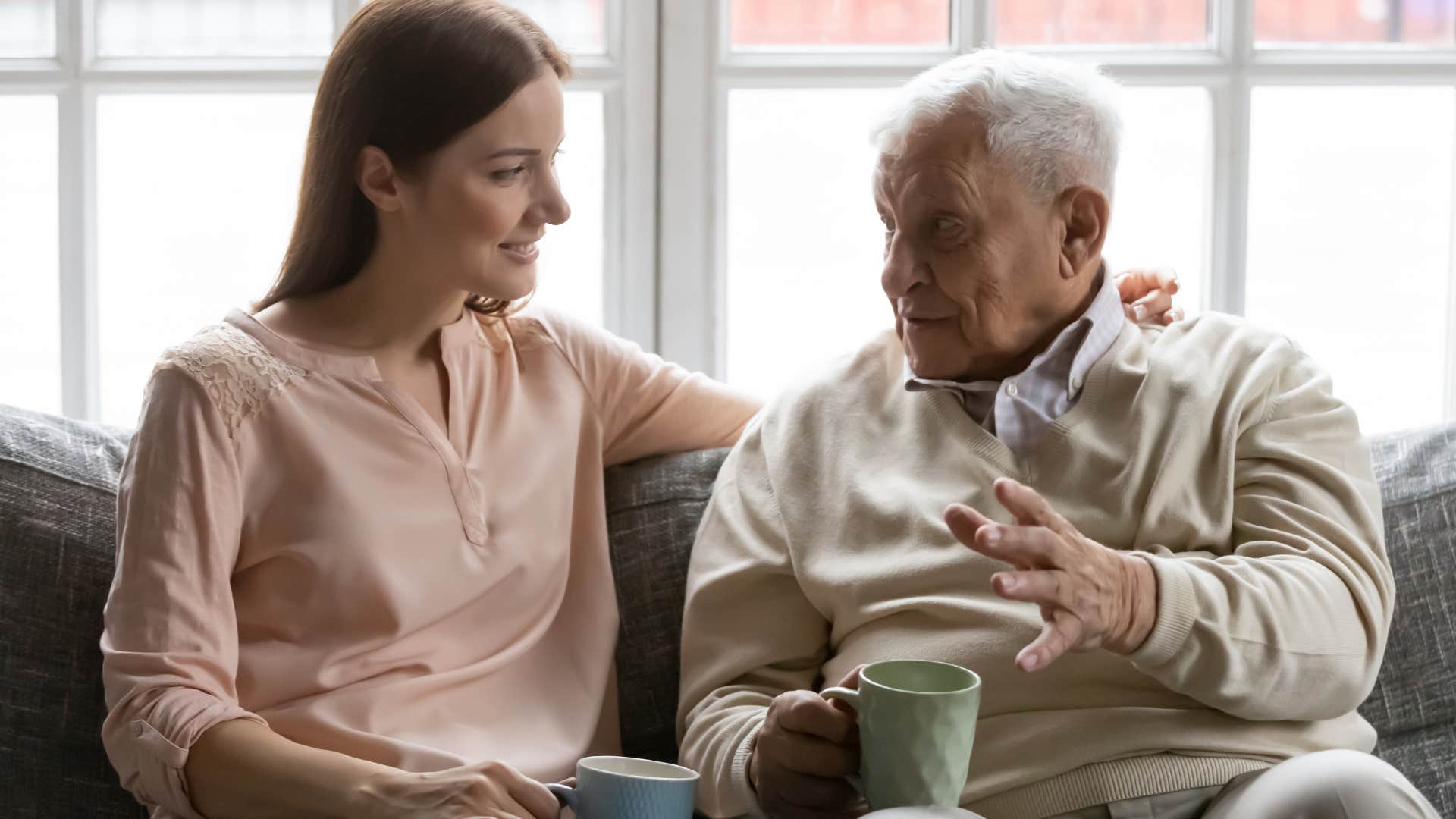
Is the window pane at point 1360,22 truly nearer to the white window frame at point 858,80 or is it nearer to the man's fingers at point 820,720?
the white window frame at point 858,80

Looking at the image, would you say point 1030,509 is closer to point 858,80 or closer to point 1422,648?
point 1422,648

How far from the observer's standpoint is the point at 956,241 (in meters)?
1.69

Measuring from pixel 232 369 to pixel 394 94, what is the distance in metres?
0.36

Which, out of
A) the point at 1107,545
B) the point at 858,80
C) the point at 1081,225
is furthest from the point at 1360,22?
the point at 1107,545

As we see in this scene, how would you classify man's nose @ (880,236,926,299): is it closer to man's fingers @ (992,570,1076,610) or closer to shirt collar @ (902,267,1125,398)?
shirt collar @ (902,267,1125,398)

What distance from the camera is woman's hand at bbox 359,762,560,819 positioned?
1458mm

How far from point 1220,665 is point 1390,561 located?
1.89ft

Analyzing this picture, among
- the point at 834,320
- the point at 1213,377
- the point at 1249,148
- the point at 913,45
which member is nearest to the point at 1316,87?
the point at 1249,148

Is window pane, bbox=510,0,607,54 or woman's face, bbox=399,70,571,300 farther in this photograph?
window pane, bbox=510,0,607,54

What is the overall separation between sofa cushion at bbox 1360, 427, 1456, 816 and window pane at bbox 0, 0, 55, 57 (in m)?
2.20

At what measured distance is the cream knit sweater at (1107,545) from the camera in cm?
150

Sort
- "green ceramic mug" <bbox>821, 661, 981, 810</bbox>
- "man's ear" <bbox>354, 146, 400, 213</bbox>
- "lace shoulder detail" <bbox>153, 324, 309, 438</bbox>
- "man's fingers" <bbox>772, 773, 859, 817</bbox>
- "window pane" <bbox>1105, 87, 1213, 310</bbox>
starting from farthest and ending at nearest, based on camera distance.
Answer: "window pane" <bbox>1105, 87, 1213, 310</bbox>
"man's ear" <bbox>354, 146, 400, 213</bbox>
"lace shoulder detail" <bbox>153, 324, 309, 438</bbox>
"man's fingers" <bbox>772, 773, 859, 817</bbox>
"green ceramic mug" <bbox>821, 661, 981, 810</bbox>

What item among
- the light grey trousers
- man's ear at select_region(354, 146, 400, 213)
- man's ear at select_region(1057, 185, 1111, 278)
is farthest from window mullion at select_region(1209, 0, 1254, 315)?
man's ear at select_region(354, 146, 400, 213)

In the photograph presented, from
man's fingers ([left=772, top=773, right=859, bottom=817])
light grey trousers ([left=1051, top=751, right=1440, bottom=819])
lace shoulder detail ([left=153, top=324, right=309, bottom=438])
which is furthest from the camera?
→ lace shoulder detail ([left=153, top=324, right=309, bottom=438])
